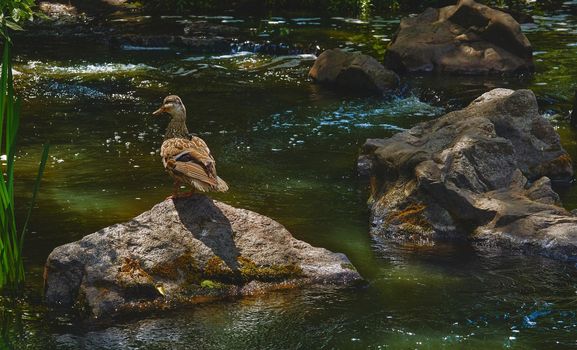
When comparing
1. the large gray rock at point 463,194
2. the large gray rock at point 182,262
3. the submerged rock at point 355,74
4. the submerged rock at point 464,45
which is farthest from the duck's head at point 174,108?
the submerged rock at point 464,45

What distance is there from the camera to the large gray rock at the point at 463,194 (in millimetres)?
8641

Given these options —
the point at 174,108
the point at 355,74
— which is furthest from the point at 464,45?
the point at 174,108

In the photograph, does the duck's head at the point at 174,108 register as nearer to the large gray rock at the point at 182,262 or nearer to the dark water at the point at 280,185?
the large gray rock at the point at 182,262

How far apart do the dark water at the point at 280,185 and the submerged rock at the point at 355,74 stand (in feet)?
1.36

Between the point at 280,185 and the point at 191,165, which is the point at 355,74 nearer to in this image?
the point at 280,185

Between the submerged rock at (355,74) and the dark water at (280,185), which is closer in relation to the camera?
the dark water at (280,185)

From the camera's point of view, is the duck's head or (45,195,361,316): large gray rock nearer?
(45,195,361,316): large gray rock

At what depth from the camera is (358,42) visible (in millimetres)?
21812

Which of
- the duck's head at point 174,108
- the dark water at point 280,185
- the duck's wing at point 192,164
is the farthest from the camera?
the duck's head at point 174,108

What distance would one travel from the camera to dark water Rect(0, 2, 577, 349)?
6688 millimetres

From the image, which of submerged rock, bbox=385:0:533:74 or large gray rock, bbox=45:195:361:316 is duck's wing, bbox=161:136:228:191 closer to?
large gray rock, bbox=45:195:361:316

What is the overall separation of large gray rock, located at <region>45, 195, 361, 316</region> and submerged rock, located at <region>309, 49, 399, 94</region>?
9301mm

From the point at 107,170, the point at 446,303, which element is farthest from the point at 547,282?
the point at 107,170

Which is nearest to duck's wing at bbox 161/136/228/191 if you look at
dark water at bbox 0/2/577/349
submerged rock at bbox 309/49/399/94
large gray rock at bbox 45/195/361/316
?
large gray rock at bbox 45/195/361/316
